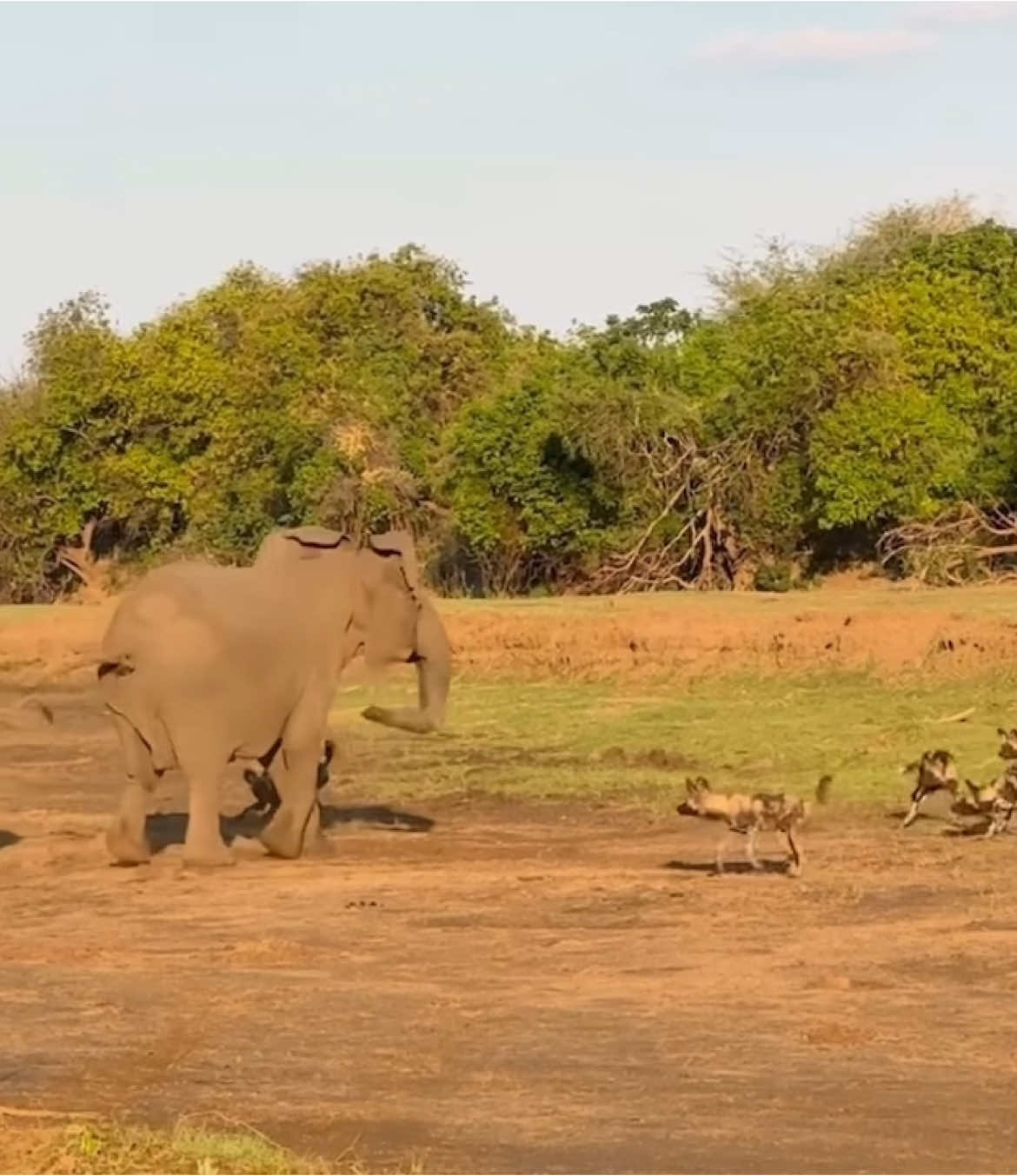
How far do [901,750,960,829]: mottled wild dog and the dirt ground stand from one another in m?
0.31

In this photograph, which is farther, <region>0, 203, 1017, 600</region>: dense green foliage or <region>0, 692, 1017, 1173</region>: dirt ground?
<region>0, 203, 1017, 600</region>: dense green foliage

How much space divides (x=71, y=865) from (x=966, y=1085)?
10099mm

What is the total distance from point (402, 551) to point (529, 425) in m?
25.1

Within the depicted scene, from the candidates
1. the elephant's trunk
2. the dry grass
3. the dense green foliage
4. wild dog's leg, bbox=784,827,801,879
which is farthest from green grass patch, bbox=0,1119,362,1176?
the dense green foliage

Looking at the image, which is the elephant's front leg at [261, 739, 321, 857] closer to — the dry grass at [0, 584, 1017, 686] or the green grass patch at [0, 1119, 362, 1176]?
the green grass patch at [0, 1119, 362, 1176]

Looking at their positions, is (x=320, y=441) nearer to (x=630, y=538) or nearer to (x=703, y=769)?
(x=630, y=538)

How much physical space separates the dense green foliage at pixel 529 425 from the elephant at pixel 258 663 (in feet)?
66.7

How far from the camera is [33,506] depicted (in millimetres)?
57688

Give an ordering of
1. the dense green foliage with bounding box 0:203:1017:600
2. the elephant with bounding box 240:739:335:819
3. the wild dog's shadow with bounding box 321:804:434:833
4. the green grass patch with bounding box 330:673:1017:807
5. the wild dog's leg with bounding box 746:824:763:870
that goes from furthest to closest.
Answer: the dense green foliage with bounding box 0:203:1017:600 → the green grass patch with bounding box 330:673:1017:807 → the wild dog's shadow with bounding box 321:804:434:833 → the elephant with bounding box 240:739:335:819 → the wild dog's leg with bounding box 746:824:763:870

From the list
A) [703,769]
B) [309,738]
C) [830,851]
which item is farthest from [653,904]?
[703,769]

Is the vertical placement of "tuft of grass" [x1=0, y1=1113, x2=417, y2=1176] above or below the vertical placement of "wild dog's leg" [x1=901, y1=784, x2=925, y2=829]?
above

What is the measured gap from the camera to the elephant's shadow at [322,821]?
22.2 m

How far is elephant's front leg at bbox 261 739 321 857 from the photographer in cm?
2033

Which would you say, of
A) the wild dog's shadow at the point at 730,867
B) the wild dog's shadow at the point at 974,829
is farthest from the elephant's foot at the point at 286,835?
the wild dog's shadow at the point at 974,829
